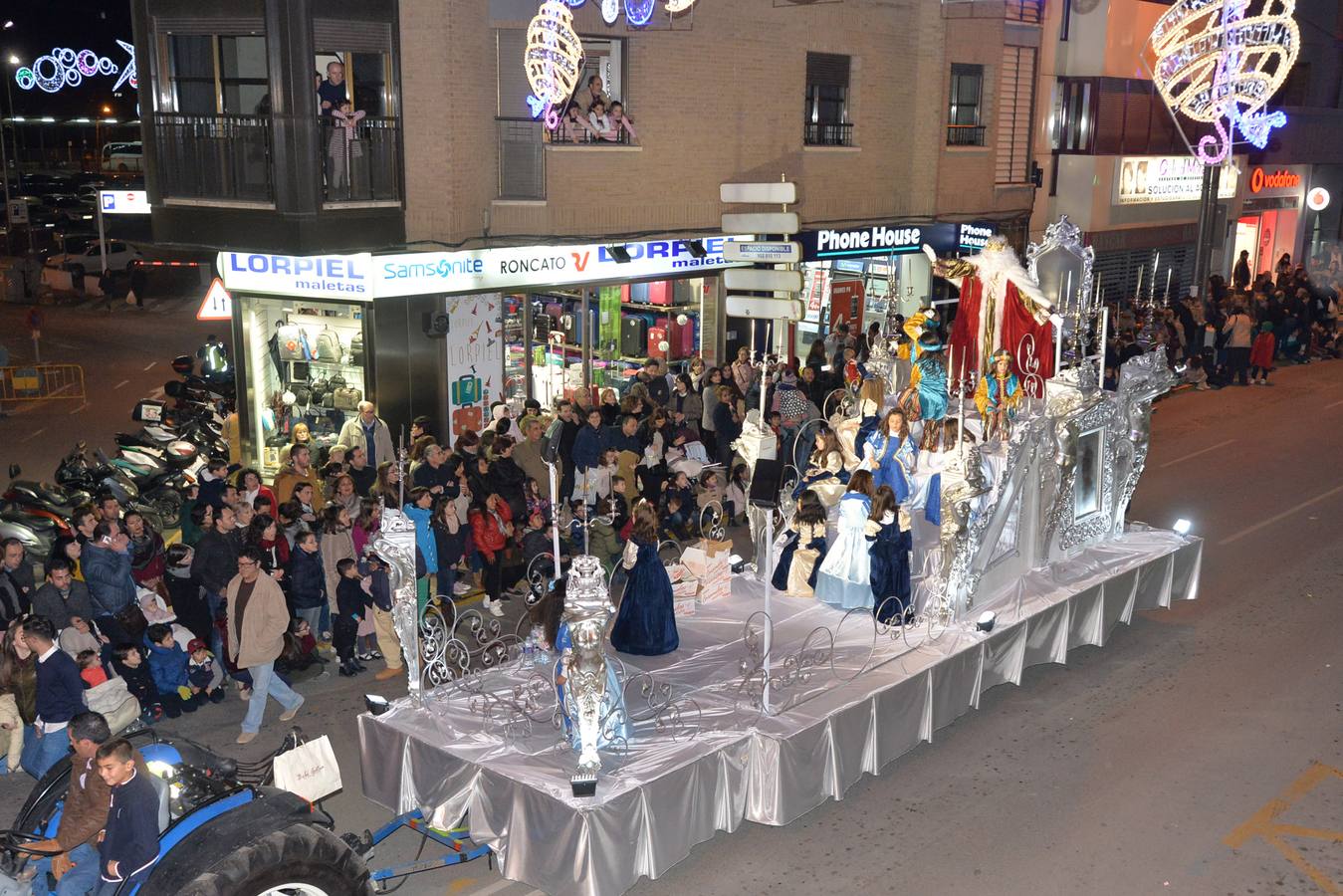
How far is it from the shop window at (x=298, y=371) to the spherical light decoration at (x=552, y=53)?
3.95 metres

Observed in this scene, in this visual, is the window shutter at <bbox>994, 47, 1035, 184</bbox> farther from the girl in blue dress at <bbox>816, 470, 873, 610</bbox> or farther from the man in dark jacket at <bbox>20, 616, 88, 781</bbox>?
the man in dark jacket at <bbox>20, 616, 88, 781</bbox>

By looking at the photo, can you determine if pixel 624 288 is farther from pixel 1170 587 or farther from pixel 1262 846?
pixel 1262 846

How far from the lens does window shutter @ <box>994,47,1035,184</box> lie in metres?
27.7

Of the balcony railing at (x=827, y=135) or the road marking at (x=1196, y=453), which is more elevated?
the balcony railing at (x=827, y=135)

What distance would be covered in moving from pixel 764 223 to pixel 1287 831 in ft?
33.4

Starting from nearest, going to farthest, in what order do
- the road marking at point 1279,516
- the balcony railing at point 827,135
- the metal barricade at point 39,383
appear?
the road marking at point 1279,516
the balcony railing at point 827,135
the metal barricade at point 39,383

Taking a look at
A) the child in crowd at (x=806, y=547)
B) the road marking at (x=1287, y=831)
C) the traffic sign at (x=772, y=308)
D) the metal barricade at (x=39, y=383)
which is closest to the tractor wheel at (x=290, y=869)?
the child in crowd at (x=806, y=547)

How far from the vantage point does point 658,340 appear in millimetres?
22344

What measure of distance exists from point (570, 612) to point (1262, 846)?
17.6 ft

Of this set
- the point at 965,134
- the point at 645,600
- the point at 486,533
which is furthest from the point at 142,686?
the point at 965,134

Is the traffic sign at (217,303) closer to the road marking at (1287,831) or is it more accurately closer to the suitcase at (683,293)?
the suitcase at (683,293)

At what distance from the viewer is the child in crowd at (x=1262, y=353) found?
2664cm

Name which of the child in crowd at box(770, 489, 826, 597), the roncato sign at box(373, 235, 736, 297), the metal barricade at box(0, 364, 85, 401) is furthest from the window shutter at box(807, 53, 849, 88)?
the metal barricade at box(0, 364, 85, 401)

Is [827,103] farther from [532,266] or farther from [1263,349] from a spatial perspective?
[1263,349]
